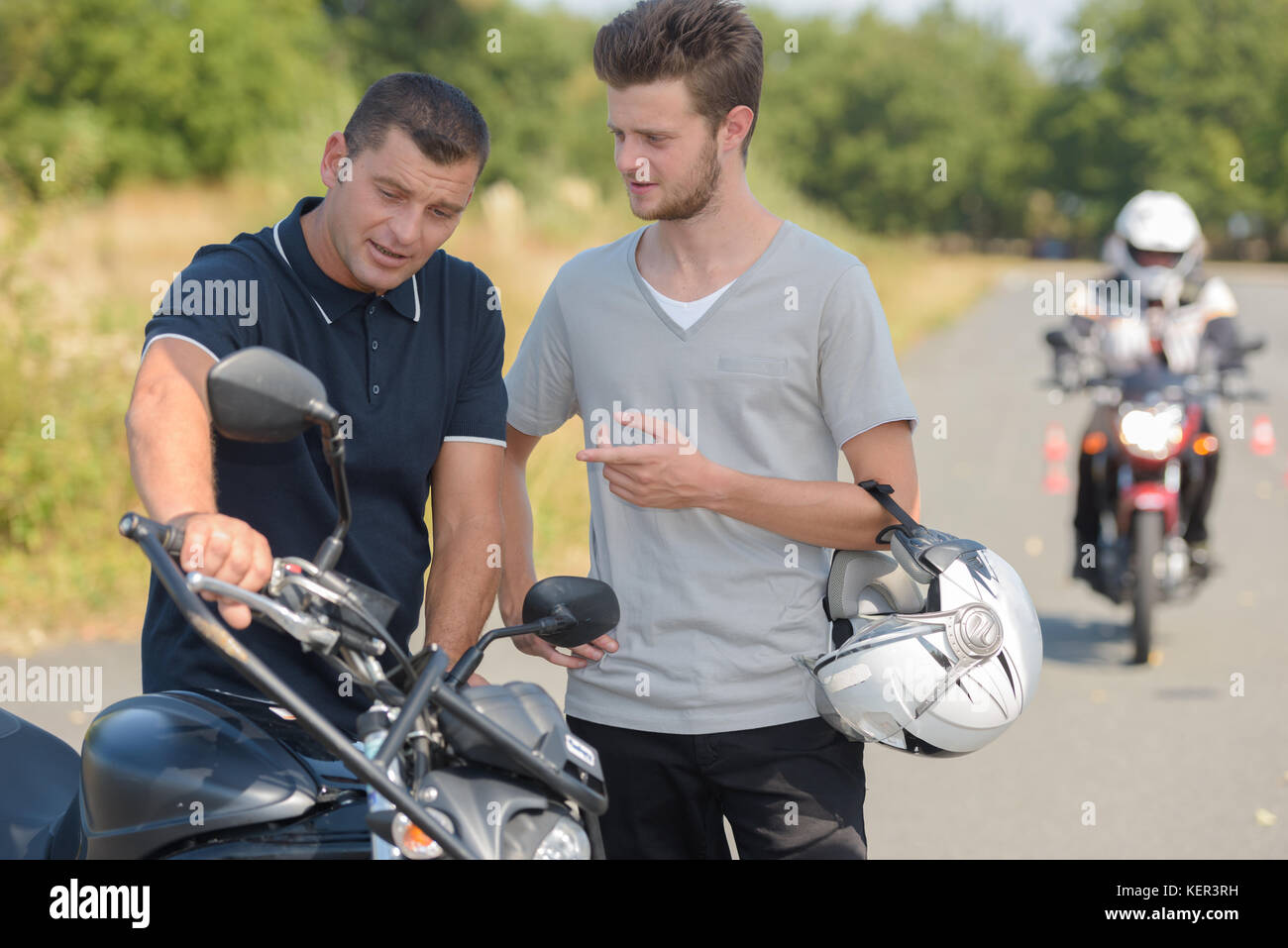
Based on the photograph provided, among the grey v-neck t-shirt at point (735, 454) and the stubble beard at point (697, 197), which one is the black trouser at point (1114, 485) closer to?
the grey v-neck t-shirt at point (735, 454)

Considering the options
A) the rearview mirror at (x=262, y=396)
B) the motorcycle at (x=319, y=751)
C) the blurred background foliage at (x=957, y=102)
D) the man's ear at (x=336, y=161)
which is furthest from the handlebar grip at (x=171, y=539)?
the blurred background foliage at (x=957, y=102)

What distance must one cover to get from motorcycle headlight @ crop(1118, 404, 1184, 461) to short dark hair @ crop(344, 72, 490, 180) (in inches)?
211

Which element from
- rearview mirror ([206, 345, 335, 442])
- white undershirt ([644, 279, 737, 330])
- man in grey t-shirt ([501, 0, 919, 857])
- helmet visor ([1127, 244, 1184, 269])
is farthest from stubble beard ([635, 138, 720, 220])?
helmet visor ([1127, 244, 1184, 269])

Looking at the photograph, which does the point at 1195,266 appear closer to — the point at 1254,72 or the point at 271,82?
the point at 271,82

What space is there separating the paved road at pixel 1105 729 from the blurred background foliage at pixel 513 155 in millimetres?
2055

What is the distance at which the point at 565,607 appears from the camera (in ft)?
7.41

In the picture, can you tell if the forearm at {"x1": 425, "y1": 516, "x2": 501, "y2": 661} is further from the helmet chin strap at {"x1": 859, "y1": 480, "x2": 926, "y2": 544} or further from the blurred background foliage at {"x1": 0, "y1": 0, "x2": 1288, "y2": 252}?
the blurred background foliage at {"x1": 0, "y1": 0, "x2": 1288, "y2": 252}

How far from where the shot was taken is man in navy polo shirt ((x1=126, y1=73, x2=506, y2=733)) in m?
2.50

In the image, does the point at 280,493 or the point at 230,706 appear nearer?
the point at 230,706

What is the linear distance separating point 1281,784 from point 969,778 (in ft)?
3.75

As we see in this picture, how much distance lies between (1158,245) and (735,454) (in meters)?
5.30

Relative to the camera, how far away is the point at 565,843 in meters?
1.82

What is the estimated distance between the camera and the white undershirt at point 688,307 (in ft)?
9.45
